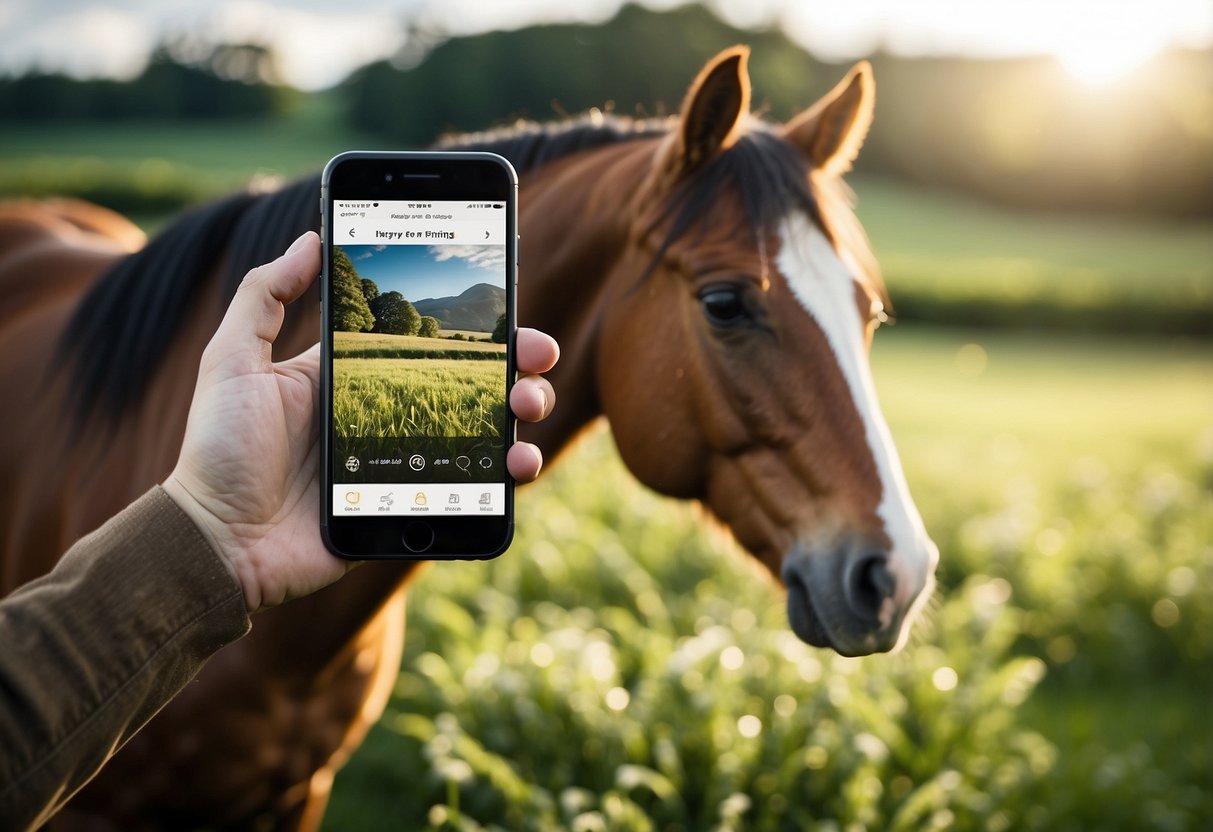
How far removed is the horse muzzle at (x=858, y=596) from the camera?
1.79 metres

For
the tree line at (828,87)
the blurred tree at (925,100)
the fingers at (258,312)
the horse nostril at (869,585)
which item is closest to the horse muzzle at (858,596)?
the horse nostril at (869,585)

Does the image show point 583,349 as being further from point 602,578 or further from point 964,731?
point 602,578

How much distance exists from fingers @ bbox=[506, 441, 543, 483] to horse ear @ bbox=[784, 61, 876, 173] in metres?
1.11

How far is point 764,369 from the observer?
1.94m

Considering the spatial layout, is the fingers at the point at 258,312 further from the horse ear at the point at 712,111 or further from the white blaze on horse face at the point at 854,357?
the white blaze on horse face at the point at 854,357

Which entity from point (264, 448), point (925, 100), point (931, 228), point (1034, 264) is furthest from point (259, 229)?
point (925, 100)

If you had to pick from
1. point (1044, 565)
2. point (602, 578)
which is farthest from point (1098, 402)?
point (602, 578)

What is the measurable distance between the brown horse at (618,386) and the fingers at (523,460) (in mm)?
474

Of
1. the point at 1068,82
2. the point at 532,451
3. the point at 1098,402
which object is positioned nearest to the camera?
the point at 532,451

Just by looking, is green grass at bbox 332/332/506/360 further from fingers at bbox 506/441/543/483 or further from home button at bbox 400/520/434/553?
home button at bbox 400/520/434/553

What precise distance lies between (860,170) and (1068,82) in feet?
31.3

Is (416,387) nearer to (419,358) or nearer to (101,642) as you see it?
(419,358)

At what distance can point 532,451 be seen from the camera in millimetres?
1677

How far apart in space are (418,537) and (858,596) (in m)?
0.92
